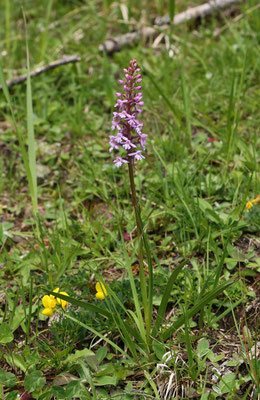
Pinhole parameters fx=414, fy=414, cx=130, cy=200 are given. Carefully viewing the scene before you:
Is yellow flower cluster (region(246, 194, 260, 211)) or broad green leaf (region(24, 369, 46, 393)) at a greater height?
yellow flower cluster (region(246, 194, 260, 211))

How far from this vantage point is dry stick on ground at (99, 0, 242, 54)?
4.25m

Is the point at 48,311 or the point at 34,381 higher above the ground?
the point at 48,311

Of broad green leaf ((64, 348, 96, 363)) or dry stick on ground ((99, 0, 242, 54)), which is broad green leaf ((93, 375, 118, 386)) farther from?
dry stick on ground ((99, 0, 242, 54))

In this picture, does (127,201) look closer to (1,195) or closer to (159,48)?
(1,195)

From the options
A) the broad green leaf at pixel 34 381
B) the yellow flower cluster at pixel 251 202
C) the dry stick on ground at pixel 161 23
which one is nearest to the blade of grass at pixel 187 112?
the yellow flower cluster at pixel 251 202

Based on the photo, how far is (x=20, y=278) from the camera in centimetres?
239

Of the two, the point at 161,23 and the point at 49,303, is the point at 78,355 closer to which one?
the point at 49,303

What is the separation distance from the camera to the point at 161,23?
4.57 m

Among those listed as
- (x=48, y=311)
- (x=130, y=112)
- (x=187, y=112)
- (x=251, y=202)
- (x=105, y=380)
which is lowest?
(x=105, y=380)

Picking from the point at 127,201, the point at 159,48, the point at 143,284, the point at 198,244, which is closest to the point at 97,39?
the point at 159,48

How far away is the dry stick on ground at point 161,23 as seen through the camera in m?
4.25

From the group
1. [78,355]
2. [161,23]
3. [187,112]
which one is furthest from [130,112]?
[161,23]

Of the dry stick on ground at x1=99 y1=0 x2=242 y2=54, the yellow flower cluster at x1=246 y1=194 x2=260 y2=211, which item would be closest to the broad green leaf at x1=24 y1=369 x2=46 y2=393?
the yellow flower cluster at x1=246 y1=194 x2=260 y2=211

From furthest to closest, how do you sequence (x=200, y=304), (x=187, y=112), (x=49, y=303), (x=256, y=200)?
(x=187, y=112) → (x=256, y=200) → (x=49, y=303) → (x=200, y=304)
